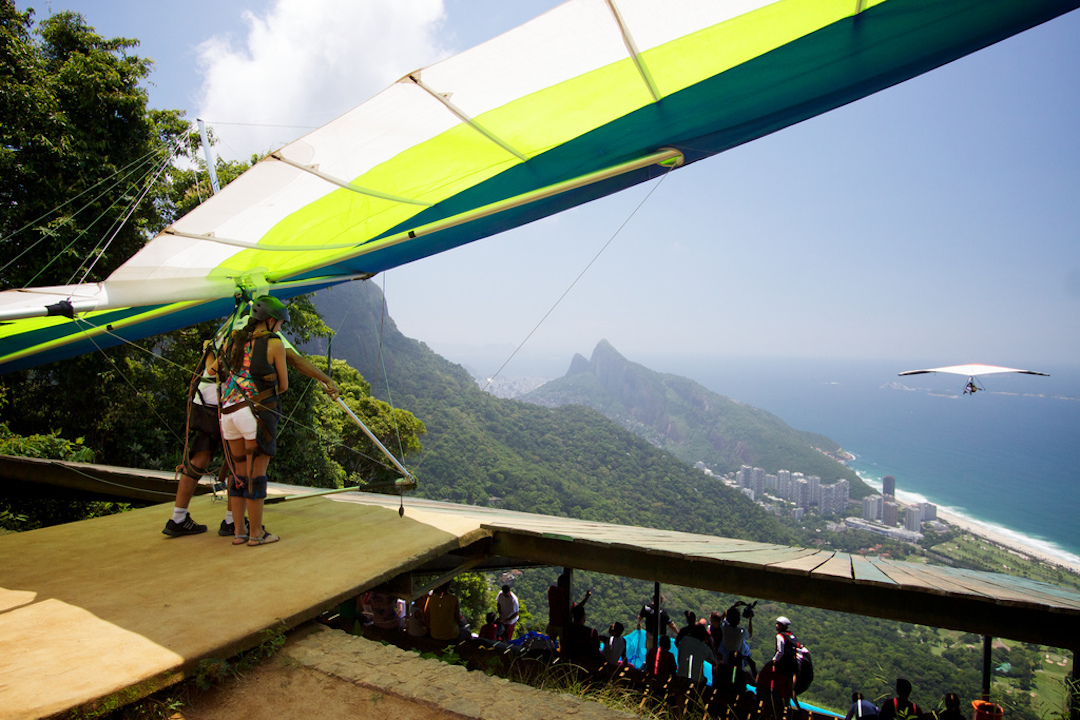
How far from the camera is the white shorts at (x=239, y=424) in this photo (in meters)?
3.14

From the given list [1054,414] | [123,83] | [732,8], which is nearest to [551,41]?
[732,8]

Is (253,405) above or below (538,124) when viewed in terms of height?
below

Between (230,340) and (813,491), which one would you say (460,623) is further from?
(813,491)

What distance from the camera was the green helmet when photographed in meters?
3.18

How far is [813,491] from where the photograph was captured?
2499 inches

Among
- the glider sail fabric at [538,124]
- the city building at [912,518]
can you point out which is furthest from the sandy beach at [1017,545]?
the glider sail fabric at [538,124]

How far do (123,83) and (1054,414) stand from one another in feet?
780

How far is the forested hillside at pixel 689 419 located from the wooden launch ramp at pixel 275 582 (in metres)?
73.1

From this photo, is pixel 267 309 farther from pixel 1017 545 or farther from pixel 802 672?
pixel 1017 545

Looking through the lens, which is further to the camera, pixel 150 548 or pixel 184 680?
pixel 150 548

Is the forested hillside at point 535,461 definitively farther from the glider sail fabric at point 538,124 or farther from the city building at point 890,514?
the city building at point 890,514

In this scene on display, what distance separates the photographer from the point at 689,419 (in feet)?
357

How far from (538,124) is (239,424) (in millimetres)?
2546

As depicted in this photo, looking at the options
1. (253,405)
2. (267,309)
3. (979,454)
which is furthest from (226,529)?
(979,454)
